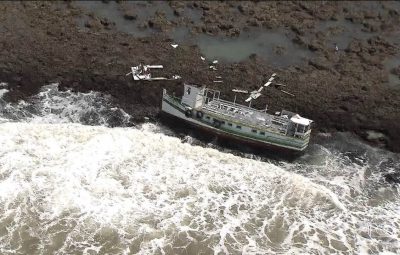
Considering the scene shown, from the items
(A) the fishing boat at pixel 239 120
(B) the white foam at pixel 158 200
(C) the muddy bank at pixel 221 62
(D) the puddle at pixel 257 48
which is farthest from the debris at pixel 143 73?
(B) the white foam at pixel 158 200

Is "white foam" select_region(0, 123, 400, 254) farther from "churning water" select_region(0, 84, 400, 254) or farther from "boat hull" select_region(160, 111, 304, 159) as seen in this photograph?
"boat hull" select_region(160, 111, 304, 159)

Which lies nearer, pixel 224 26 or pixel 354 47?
pixel 354 47

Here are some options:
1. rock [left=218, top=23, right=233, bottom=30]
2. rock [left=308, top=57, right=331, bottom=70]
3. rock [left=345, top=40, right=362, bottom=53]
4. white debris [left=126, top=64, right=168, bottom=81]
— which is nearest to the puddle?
rock [left=308, top=57, right=331, bottom=70]

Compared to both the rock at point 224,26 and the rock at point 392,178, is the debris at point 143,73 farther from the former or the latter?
the rock at point 392,178

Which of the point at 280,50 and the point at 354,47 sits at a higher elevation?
the point at 354,47

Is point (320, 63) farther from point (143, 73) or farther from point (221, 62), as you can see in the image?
point (143, 73)

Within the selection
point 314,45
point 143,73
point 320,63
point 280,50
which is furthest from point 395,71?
point 143,73

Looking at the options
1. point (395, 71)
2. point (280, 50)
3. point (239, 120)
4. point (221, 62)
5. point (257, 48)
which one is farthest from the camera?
point (257, 48)

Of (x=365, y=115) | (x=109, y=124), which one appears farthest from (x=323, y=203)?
(x=109, y=124)
